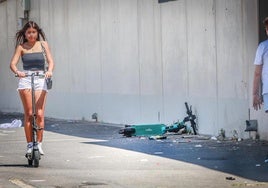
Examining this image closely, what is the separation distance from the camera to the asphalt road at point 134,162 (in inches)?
391

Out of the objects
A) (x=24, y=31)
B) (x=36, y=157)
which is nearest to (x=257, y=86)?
(x=36, y=157)

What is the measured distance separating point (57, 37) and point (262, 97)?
13381 millimetres

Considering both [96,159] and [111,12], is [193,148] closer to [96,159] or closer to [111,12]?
[96,159]

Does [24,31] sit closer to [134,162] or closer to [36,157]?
[36,157]

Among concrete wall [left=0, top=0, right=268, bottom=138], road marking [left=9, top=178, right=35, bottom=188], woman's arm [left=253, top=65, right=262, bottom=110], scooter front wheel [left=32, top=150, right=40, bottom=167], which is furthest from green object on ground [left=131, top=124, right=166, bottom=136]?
road marking [left=9, top=178, right=35, bottom=188]

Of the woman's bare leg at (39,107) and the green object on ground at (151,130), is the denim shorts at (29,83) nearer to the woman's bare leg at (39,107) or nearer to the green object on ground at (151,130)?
the woman's bare leg at (39,107)

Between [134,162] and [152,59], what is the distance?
261 inches

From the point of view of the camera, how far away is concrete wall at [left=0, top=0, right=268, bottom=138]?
50.7ft

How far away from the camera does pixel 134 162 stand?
12055mm

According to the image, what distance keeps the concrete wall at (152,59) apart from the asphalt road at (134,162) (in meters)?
1.05

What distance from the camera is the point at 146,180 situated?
10047mm

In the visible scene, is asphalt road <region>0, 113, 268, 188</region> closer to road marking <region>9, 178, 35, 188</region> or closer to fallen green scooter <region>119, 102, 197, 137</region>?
road marking <region>9, 178, 35, 188</region>

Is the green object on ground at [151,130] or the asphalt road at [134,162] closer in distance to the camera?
the asphalt road at [134,162]

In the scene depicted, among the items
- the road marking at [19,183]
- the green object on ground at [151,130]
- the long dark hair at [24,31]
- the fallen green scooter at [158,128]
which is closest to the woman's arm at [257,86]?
the long dark hair at [24,31]
